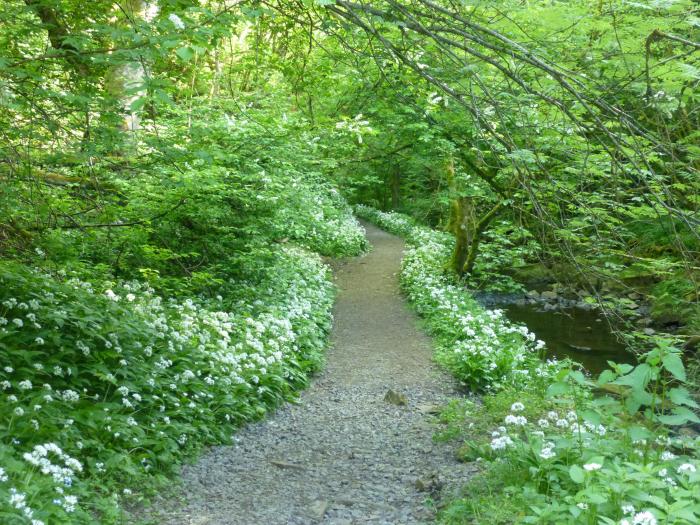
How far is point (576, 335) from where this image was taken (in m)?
13.6

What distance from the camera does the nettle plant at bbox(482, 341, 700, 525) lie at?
321 cm

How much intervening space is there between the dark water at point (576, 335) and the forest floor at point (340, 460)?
3.44 m

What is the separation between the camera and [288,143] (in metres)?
9.55

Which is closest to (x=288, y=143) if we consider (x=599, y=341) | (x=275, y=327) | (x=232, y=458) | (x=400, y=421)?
(x=275, y=327)

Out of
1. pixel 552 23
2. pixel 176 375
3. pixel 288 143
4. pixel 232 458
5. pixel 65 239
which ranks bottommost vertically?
pixel 232 458

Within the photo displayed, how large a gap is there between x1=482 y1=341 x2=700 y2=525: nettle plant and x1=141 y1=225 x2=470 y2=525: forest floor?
1.06 m

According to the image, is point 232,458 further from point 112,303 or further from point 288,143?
point 288,143

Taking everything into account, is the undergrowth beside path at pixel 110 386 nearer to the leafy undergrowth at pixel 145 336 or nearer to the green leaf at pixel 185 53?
the leafy undergrowth at pixel 145 336

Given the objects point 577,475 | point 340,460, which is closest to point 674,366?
point 577,475

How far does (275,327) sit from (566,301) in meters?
10.7

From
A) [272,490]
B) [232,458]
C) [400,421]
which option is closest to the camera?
[272,490]

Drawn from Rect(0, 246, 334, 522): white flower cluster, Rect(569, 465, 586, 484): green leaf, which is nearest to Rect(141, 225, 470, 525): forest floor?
Rect(0, 246, 334, 522): white flower cluster

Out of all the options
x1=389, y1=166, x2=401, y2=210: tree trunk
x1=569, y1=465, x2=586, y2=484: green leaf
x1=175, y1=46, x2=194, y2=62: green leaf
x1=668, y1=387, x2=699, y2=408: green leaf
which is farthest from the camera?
x1=389, y1=166, x2=401, y2=210: tree trunk

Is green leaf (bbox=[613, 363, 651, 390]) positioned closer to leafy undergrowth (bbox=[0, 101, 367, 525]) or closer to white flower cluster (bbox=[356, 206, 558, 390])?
leafy undergrowth (bbox=[0, 101, 367, 525])
